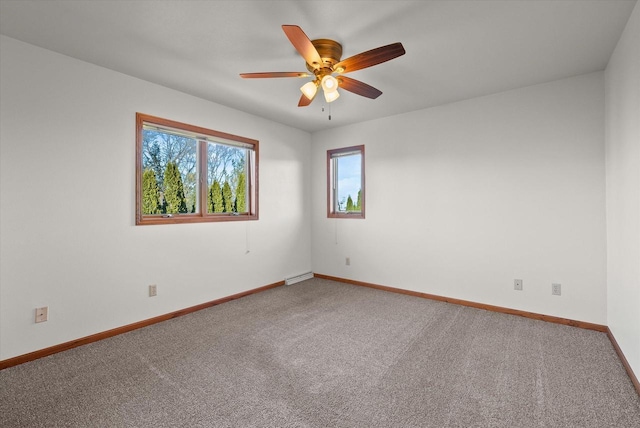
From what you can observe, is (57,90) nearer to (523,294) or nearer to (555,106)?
(555,106)

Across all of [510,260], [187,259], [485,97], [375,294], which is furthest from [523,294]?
[187,259]

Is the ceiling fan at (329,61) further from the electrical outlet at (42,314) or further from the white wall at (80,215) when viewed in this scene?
the electrical outlet at (42,314)

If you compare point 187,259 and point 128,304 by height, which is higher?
point 187,259

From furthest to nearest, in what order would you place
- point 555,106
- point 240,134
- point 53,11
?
point 240,134, point 555,106, point 53,11

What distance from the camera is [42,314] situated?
2309 mm

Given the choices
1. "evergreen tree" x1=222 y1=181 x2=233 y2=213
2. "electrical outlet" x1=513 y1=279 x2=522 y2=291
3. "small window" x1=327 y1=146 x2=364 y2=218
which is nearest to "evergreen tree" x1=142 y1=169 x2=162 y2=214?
"evergreen tree" x1=222 y1=181 x2=233 y2=213

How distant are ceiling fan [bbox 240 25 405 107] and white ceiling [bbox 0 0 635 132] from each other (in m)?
0.12

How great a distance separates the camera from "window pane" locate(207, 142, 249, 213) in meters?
3.62

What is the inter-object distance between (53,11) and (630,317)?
436 cm

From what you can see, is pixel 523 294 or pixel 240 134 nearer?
pixel 523 294

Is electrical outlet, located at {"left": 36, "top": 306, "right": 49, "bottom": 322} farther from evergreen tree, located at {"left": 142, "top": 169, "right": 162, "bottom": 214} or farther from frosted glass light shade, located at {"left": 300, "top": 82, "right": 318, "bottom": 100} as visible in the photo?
frosted glass light shade, located at {"left": 300, "top": 82, "right": 318, "bottom": 100}

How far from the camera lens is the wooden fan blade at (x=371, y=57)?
1.81 m

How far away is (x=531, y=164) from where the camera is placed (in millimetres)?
3076

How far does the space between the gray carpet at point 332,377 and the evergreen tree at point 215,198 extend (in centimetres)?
133
